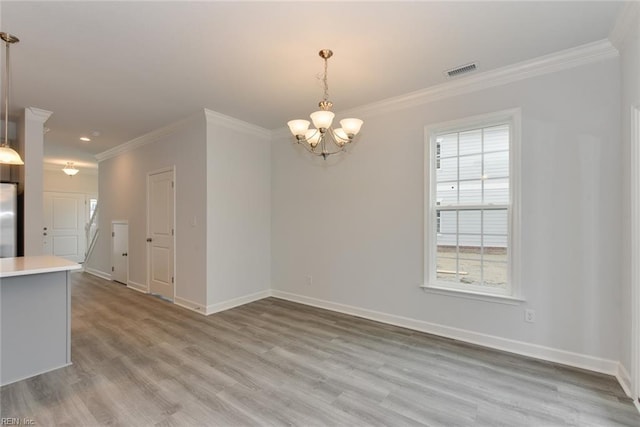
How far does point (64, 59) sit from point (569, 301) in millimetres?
5143

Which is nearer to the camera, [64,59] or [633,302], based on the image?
[633,302]

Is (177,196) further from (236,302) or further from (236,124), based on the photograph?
(236,302)

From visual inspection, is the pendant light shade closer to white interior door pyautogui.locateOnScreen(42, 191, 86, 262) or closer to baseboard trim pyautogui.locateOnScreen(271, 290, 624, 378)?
baseboard trim pyautogui.locateOnScreen(271, 290, 624, 378)

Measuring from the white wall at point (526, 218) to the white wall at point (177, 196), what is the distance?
1.61 meters

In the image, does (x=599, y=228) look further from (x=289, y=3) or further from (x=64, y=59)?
(x=64, y=59)

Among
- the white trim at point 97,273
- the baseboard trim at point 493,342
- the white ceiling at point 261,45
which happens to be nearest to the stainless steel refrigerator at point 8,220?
the white ceiling at point 261,45

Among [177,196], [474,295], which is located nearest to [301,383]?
[474,295]

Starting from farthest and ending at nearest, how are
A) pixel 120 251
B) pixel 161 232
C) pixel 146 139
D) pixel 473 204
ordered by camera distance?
pixel 120 251 < pixel 146 139 < pixel 161 232 < pixel 473 204

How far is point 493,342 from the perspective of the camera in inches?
119

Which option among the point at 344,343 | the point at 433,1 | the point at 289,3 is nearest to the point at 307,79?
the point at 289,3

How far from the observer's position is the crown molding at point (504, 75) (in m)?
2.54

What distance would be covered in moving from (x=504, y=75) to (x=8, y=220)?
20.2ft

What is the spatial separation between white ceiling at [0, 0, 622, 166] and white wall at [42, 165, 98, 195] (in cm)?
542

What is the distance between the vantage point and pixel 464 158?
10.8 feet
